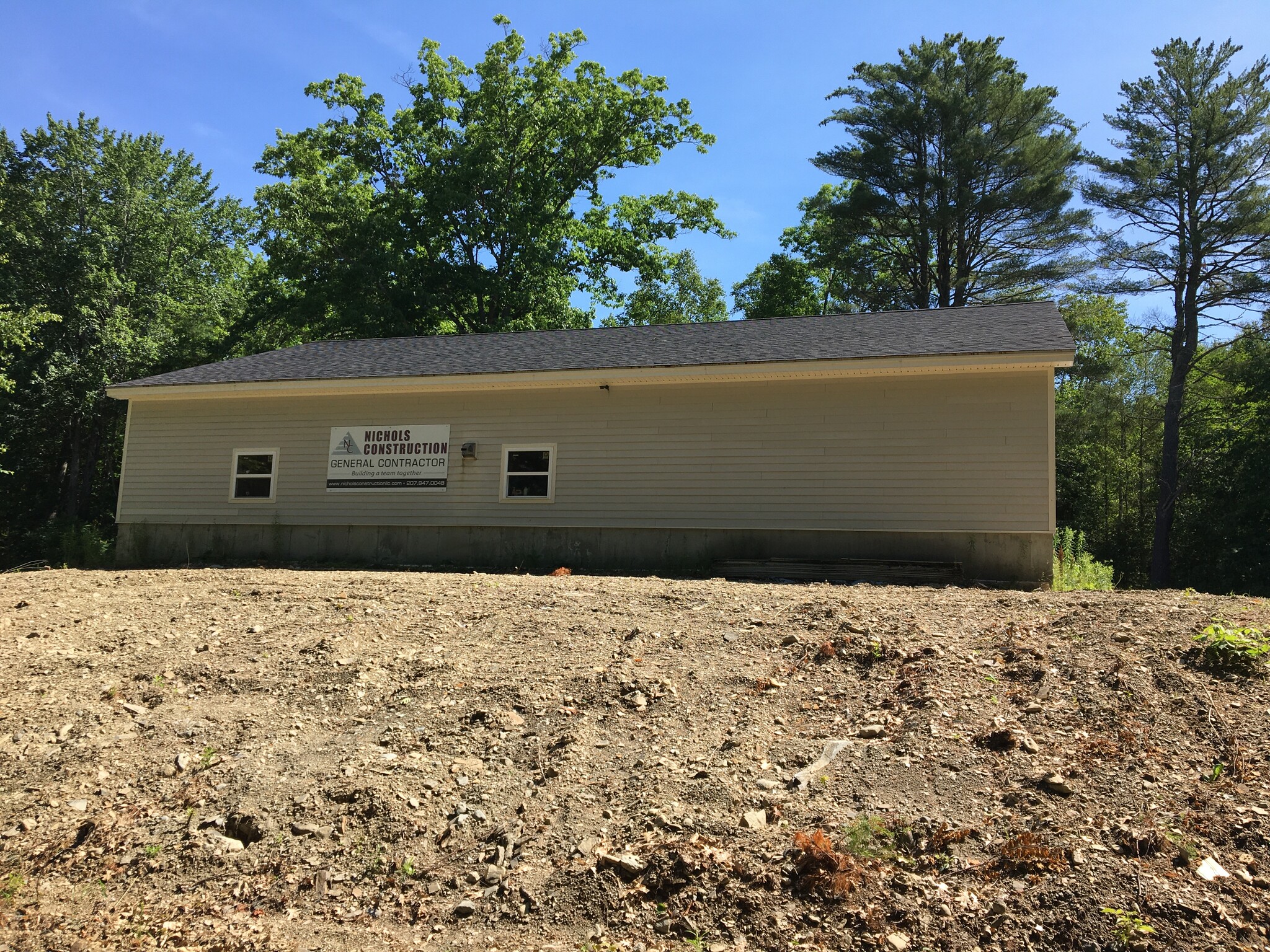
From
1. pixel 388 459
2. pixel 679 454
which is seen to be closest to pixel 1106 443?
pixel 679 454

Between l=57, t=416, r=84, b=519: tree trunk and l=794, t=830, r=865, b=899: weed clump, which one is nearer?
l=794, t=830, r=865, b=899: weed clump

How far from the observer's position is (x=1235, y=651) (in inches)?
207

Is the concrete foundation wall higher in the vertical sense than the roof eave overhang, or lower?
lower

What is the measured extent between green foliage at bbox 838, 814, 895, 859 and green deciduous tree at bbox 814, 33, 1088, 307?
22.9 meters

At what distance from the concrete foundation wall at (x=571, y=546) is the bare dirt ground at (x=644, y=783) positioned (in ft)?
13.7

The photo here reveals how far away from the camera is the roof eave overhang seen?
36.2 ft

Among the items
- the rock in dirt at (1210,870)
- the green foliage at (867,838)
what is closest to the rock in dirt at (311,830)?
the green foliage at (867,838)

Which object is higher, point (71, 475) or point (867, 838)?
point (71, 475)

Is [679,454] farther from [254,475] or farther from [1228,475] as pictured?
[1228,475]

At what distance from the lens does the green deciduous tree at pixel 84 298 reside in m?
24.0

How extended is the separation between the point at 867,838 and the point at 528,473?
9872 mm

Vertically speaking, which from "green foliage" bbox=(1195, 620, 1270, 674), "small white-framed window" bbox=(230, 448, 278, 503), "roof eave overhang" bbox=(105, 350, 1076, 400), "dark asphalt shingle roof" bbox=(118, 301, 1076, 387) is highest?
"dark asphalt shingle roof" bbox=(118, 301, 1076, 387)

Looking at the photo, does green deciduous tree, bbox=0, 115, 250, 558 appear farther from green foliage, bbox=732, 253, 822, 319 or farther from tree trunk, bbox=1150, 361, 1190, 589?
tree trunk, bbox=1150, 361, 1190, 589

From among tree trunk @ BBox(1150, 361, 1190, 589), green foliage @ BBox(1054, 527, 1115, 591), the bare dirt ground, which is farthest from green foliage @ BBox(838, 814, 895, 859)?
tree trunk @ BBox(1150, 361, 1190, 589)
